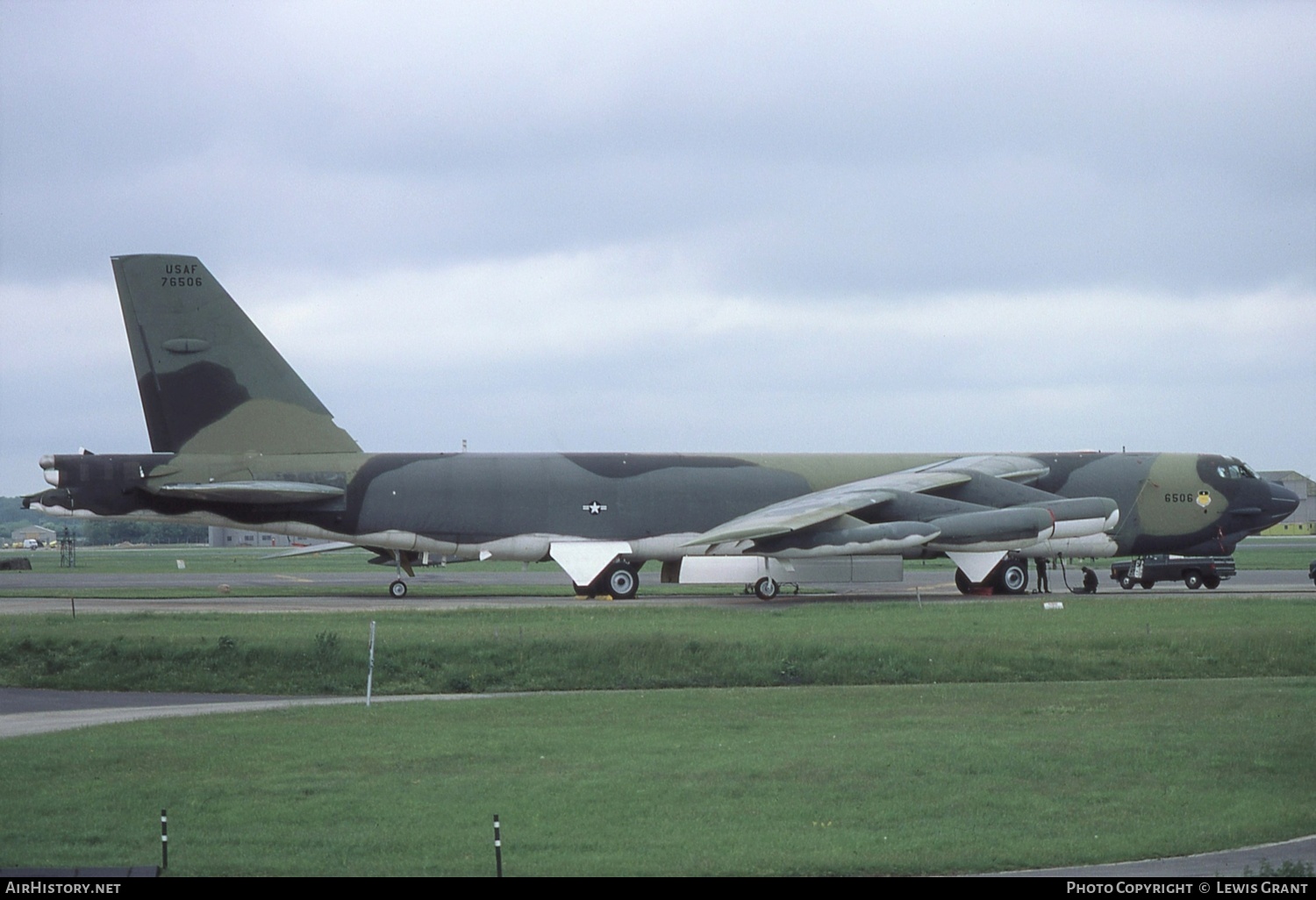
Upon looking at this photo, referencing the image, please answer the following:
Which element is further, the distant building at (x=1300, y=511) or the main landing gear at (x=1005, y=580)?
the distant building at (x=1300, y=511)

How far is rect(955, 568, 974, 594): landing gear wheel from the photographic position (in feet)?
125

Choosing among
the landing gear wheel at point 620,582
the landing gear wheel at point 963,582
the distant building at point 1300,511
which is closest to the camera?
the landing gear wheel at point 620,582

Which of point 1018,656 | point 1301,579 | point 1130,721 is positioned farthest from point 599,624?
point 1301,579

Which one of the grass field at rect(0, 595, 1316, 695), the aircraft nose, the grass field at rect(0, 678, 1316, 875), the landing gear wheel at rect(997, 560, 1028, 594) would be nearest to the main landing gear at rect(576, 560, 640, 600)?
the landing gear wheel at rect(997, 560, 1028, 594)

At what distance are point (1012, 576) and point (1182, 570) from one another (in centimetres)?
778

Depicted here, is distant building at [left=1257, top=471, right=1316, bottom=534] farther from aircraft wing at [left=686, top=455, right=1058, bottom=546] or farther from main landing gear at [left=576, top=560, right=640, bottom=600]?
main landing gear at [left=576, top=560, right=640, bottom=600]

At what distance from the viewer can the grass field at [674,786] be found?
1079cm

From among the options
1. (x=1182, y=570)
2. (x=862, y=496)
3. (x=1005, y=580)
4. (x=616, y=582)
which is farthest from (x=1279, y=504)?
(x=616, y=582)

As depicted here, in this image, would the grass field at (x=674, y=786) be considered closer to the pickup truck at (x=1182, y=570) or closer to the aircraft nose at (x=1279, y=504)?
the aircraft nose at (x=1279, y=504)

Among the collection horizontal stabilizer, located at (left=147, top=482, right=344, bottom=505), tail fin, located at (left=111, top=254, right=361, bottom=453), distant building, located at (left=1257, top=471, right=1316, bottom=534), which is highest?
tail fin, located at (left=111, top=254, right=361, bottom=453)

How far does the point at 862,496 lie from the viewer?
118 feet

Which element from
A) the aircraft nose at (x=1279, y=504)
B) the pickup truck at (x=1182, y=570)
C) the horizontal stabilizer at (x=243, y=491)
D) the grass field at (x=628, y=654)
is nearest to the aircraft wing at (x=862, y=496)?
the pickup truck at (x=1182, y=570)

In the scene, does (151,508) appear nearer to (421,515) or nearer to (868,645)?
(421,515)

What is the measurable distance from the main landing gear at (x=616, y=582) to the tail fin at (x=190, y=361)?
9194mm
